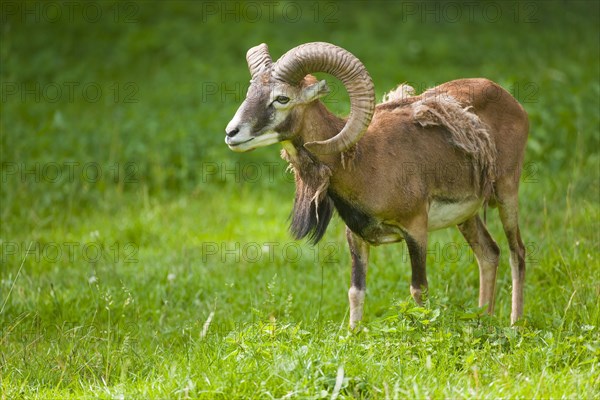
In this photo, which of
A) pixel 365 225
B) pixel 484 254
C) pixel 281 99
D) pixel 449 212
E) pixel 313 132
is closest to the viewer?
pixel 281 99

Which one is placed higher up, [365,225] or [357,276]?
[365,225]

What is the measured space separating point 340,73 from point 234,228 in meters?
4.49

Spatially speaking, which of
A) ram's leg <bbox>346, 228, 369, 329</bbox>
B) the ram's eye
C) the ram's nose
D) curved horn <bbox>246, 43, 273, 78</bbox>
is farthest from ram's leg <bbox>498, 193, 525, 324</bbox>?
the ram's nose

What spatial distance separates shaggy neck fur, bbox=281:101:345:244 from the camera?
22.2 feet

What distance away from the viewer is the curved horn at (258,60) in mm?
6816

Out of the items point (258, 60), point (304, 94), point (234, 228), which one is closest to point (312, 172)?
point (304, 94)

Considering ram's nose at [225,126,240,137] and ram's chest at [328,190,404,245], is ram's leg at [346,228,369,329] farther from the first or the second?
ram's nose at [225,126,240,137]

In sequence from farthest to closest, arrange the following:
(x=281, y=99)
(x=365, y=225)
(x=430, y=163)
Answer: (x=430, y=163), (x=365, y=225), (x=281, y=99)

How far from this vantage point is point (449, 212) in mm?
7566

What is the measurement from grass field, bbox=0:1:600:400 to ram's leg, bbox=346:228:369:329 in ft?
1.62

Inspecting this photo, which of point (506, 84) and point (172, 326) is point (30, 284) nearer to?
point (172, 326)

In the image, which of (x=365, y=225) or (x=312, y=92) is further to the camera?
(x=365, y=225)

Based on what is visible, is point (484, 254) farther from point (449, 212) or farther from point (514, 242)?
point (449, 212)

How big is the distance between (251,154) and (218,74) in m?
2.99
